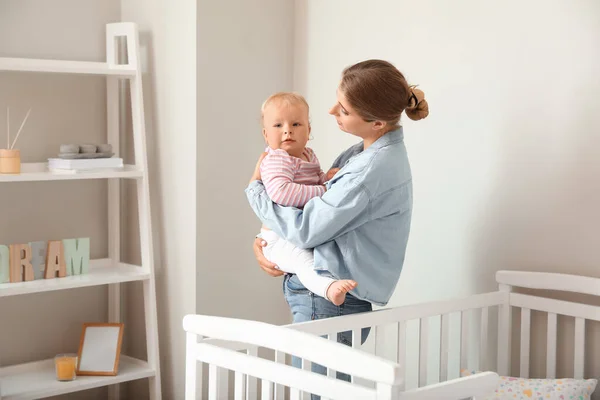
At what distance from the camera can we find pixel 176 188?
2.75 meters

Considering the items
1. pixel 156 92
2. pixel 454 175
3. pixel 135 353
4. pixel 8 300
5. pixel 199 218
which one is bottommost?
pixel 135 353

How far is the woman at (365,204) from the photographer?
1.77m

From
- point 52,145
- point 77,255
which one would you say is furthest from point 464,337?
point 52,145

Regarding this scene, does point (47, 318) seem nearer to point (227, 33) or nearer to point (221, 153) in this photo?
point (221, 153)

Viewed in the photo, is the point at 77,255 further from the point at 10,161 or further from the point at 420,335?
the point at 420,335

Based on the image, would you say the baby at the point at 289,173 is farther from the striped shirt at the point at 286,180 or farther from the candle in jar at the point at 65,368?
the candle in jar at the point at 65,368

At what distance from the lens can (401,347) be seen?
6.67 ft

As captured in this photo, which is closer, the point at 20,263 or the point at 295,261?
the point at 295,261

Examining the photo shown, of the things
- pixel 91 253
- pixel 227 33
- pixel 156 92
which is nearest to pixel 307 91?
pixel 227 33

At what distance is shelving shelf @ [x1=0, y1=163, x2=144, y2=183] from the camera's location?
2.48 metres

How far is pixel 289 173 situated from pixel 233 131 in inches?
35.7

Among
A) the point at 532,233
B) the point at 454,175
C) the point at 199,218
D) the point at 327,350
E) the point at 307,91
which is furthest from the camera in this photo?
the point at 307,91

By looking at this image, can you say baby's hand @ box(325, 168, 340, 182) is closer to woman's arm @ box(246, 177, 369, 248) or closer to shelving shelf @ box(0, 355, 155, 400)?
woman's arm @ box(246, 177, 369, 248)

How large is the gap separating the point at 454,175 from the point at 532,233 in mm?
298
